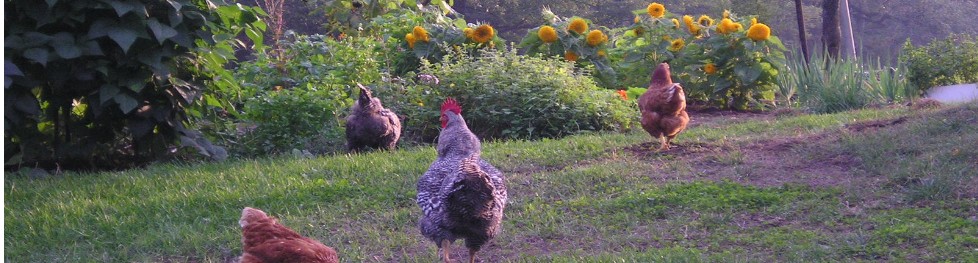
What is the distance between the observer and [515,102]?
9.28 metres

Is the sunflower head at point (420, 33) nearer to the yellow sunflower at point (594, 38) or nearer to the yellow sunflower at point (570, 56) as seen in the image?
the yellow sunflower at point (570, 56)

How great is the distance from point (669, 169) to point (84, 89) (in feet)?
15.0

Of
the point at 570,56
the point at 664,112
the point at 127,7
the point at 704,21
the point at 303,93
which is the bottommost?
the point at 570,56

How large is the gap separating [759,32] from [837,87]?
1150 millimetres

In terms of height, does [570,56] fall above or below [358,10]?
above

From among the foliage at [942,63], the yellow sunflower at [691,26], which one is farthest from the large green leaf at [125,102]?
the foliage at [942,63]

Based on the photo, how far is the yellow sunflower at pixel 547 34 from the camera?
1126 cm

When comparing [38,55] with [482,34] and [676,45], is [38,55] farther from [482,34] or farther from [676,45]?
[676,45]

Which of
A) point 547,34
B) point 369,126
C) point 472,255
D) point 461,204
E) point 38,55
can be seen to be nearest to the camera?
point 461,204

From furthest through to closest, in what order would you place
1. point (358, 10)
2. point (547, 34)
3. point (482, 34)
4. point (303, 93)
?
point (358, 10), point (547, 34), point (482, 34), point (303, 93)

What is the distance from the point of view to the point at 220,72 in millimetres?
8055

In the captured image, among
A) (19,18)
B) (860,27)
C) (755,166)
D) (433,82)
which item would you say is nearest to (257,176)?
(19,18)

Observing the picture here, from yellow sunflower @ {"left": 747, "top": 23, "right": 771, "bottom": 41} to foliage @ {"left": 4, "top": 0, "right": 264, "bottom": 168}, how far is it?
18.0 ft

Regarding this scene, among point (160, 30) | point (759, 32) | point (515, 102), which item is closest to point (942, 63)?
point (759, 32)
